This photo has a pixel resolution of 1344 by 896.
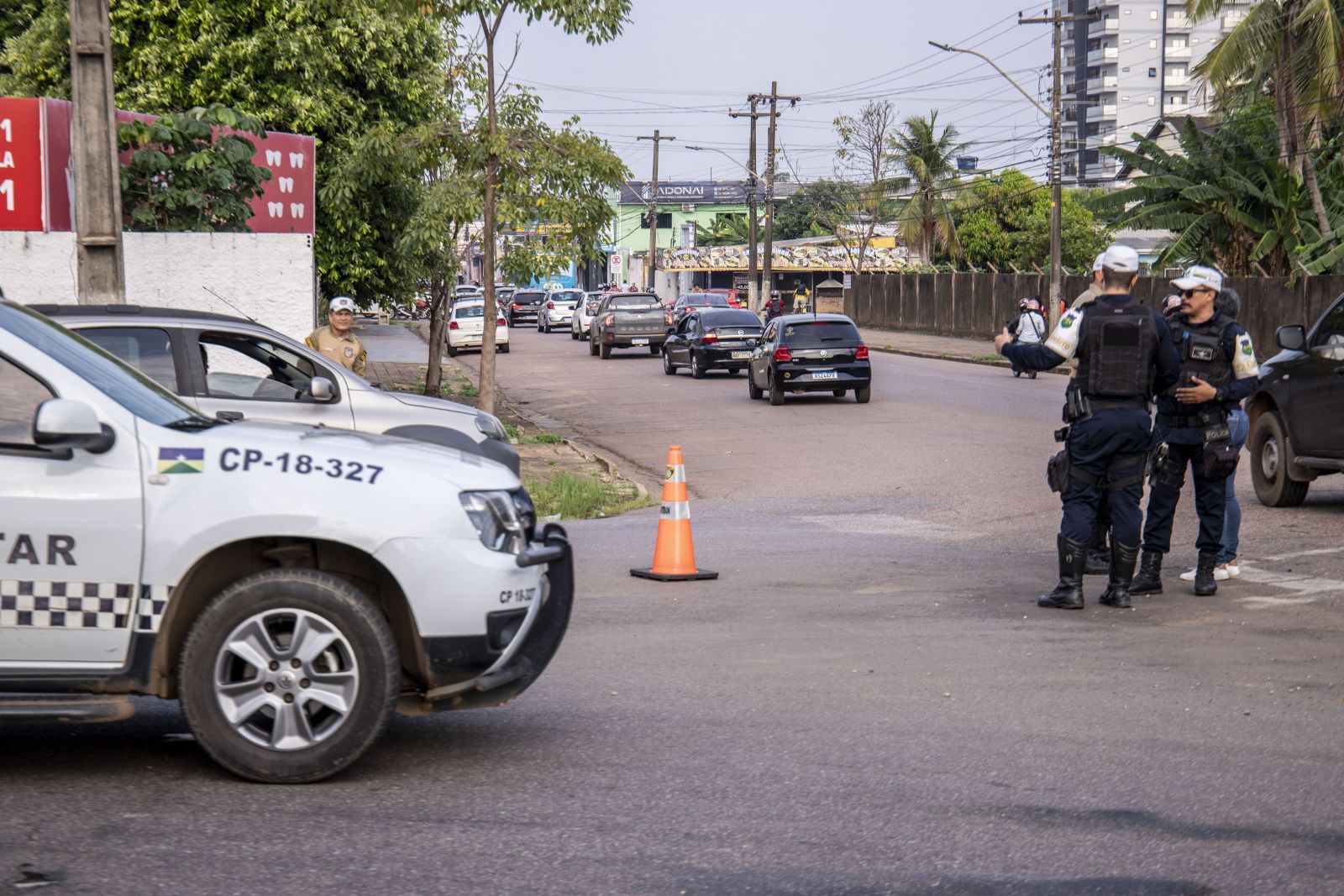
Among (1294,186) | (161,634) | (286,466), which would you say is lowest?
(161,634)

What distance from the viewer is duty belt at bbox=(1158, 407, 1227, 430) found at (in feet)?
30.8

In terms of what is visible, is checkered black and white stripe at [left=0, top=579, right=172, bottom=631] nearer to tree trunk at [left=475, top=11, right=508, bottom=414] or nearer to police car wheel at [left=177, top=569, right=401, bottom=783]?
police car wheel at [left=177, top=569, right=401, bottom=783]

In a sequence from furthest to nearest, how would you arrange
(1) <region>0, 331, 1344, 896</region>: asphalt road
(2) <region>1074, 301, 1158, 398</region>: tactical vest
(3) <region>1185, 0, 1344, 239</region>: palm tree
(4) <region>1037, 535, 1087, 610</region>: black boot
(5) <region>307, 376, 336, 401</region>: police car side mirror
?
(3) <region>1185, 0, 1344, 239</region>: palm tree < (5) <region>307, 376, 336, 401</region>: police car side mirror < (4) <region>1037, 535, 1087, 610</region>: black boot < (2) <region>1074, 301, 1158, 398</region>: tactical vest < (1) <region>0, 331, 1344, 896</region>: asphalt road

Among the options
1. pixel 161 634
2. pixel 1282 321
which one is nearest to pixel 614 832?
pixel 161 634

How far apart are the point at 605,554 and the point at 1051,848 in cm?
691

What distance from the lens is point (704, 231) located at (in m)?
113

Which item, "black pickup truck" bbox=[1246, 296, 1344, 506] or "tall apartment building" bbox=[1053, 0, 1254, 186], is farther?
"tall apartment building" bbox=[1053, 0, 1254, 186]

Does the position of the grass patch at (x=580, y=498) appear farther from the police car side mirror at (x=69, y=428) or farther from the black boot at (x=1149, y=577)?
the police car side mirror at (x=69, y=428)

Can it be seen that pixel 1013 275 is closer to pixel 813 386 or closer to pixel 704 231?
pixel 813 386

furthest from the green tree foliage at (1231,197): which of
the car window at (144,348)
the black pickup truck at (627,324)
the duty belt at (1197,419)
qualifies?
the car window at (144,348)

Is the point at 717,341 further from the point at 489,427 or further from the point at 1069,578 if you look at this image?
the point at 1069,578

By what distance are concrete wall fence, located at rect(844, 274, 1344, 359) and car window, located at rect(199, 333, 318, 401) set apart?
21.9 metres

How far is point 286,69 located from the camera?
72.6 feet

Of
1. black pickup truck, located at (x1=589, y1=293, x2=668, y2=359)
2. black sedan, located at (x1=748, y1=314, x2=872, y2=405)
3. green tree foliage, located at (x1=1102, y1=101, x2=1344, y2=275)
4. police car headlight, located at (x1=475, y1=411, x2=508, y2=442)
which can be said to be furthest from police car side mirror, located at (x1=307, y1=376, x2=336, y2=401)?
black pickup truck, located at (x1=589, y1=293, x2=668, y2=359)
